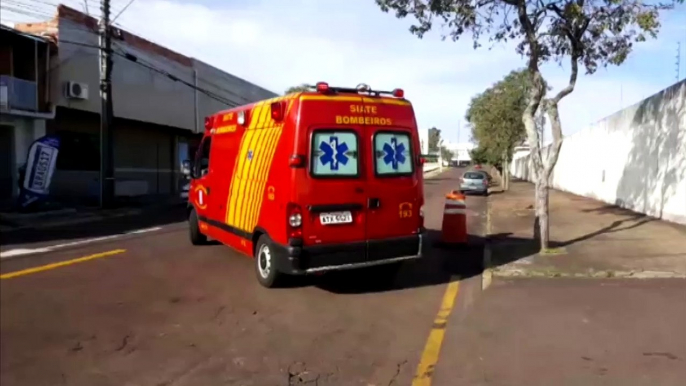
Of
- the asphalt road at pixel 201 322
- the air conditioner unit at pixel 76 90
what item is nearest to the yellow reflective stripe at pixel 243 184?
the asphalt road at pixel 201 322

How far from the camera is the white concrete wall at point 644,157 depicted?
616 inches

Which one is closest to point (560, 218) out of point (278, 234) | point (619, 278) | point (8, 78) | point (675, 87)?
point (675, 87)

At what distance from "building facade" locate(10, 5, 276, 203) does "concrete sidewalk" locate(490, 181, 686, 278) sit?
15322mm

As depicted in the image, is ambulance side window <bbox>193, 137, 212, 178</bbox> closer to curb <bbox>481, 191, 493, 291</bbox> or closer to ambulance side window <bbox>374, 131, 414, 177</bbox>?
ambulance side window <bbox>374, 131, 414, 177</bbox>

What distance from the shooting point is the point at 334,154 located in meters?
7.38

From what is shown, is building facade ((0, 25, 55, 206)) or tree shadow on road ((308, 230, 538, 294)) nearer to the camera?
tree shadow on road ((308, 230, 538, 294))

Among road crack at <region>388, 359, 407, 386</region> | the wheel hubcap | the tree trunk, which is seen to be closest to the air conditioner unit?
the wheel hubcap

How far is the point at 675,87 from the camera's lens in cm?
1611

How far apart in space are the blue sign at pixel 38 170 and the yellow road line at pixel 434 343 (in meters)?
11.3

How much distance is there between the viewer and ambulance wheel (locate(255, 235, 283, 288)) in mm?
7598

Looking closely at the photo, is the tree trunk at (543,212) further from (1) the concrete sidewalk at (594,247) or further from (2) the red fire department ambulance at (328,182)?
(2) the red fire department ambulance at (328,182)

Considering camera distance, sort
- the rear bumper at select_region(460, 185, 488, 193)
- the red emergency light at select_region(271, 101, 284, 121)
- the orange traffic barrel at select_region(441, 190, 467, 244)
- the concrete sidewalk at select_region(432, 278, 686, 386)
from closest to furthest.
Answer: the concrete sidewalk at select_region(432, 278, 686, 386) < the red emergency light at select_region(271, 101, 284, 121) < the orange traffic barrel at select_region(441, 190, 467, 244) < the rear bumper at select_region(460, 185, 488, 193)

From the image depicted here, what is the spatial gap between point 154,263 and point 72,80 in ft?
50.4

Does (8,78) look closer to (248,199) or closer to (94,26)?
(94,26)
